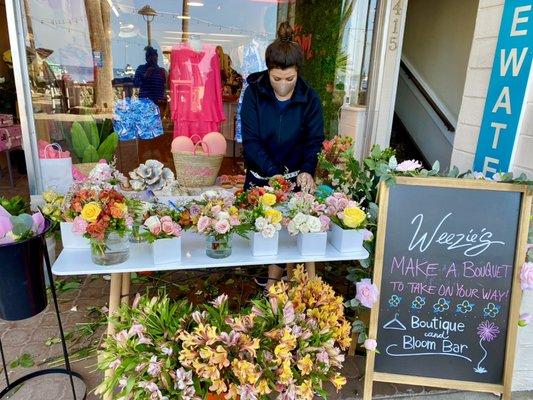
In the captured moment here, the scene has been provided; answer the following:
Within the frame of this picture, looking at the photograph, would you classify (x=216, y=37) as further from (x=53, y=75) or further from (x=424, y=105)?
(x=424, y=105)

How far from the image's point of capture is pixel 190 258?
4.98 ft

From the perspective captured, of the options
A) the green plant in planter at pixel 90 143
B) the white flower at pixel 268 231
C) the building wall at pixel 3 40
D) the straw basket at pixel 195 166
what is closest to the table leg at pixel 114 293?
the white flower at pixel 268 231

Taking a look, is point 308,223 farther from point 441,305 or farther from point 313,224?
point 441,305

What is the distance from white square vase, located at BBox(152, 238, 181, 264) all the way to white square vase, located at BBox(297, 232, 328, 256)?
49cm

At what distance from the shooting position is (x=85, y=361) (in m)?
2.11

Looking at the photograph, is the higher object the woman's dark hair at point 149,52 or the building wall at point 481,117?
the woman's dark hair at point 149,52

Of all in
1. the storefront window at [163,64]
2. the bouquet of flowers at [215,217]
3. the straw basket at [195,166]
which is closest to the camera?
the bouquet of flowers at [215,217]

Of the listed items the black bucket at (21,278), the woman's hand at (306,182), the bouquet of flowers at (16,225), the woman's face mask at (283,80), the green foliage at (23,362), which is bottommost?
the green foliage at (23,362)

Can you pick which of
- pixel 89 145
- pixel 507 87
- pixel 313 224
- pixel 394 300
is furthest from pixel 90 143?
pixel 507 87

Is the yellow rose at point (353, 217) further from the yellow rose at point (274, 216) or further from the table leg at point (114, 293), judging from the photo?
the table leg at point (114, 293)

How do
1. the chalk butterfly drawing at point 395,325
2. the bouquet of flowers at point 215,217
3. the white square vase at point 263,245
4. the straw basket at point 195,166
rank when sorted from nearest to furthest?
1. the bouquet of flowers at point 215,217
2. the white square vase at point 263,245
3. the chalk butterfly drawing at point 395,325
4. the straw basket at point 195,166

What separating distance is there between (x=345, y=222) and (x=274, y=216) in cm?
31

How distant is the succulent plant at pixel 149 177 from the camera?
195cm

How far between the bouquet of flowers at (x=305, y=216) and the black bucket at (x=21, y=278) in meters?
0.96
